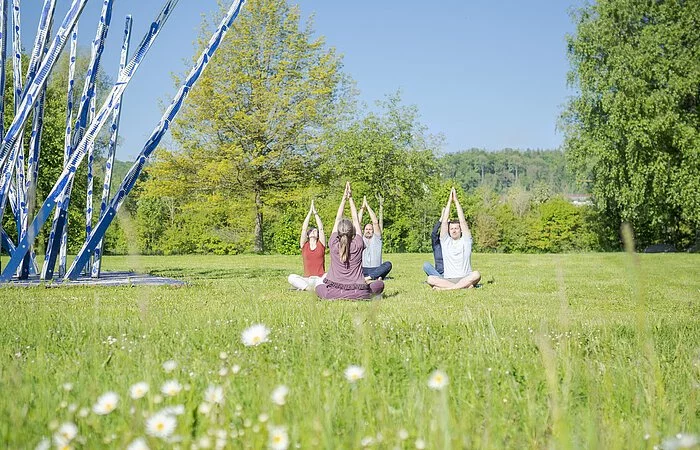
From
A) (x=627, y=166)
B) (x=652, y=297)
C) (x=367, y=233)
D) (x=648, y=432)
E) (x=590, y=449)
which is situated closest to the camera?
(x=590, y=449)

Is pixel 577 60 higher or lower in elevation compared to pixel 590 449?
higher

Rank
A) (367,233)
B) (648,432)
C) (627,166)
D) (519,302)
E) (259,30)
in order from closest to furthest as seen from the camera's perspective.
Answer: (648,432)
(519,302)
(367,233)
(627,166)
(259,30)

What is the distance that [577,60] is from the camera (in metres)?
29.3

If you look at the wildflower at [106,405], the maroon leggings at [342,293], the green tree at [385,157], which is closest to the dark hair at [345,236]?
the maroon leggings at [342,293]

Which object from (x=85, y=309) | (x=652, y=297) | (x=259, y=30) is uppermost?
(x=259, y=30)

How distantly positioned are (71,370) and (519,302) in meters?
6.58

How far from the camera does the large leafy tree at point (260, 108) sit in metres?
29.5

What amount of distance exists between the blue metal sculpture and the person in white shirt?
4469 mm

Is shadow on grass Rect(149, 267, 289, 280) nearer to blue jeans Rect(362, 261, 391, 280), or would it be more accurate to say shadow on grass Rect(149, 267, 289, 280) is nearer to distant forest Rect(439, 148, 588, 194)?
blue jeans Rect(362, 261, 391, 280)

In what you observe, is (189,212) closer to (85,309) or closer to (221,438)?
(85,309)

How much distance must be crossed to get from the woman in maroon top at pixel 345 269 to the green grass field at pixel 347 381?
2601 mm

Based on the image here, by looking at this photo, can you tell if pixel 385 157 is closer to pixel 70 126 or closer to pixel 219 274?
pixel 219 274

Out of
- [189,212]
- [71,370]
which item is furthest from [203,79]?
[71,370]

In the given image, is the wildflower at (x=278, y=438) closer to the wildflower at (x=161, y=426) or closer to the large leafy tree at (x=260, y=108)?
the wildflower at (x=161, y=426)
